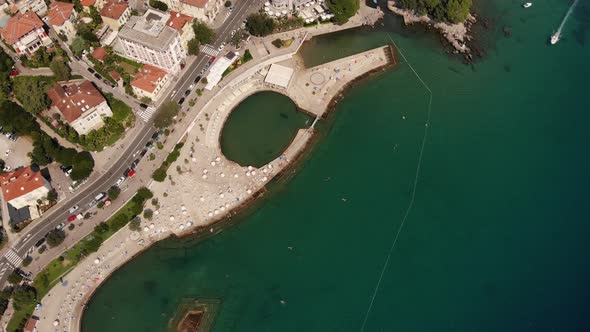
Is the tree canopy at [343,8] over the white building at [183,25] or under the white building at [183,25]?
over

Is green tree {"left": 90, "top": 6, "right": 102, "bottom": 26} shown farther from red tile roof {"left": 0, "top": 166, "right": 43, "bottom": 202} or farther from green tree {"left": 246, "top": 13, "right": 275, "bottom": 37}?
red tile roof {"left": 0, "top": 166, "right": 43, "bottom": 202}

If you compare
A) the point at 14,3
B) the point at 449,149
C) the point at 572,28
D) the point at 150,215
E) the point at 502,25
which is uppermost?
the point at 572,28

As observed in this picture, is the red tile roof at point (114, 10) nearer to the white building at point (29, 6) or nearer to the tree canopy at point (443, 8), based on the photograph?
the white building at point (29, 6)

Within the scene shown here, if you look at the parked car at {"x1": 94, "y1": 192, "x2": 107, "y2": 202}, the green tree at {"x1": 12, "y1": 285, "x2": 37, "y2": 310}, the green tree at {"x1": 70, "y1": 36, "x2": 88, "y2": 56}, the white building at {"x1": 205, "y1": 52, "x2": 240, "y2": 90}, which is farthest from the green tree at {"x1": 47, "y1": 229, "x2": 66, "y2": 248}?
the white building at {"x1": 205, "y1": 52, "x2": 240, "y2": 90}

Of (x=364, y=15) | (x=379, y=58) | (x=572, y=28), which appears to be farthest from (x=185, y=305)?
(x=572, y=28)

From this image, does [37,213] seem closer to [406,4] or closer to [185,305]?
[185,305]

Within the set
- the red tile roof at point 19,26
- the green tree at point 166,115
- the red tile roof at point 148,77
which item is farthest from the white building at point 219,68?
the red tile roof at point 19,26
